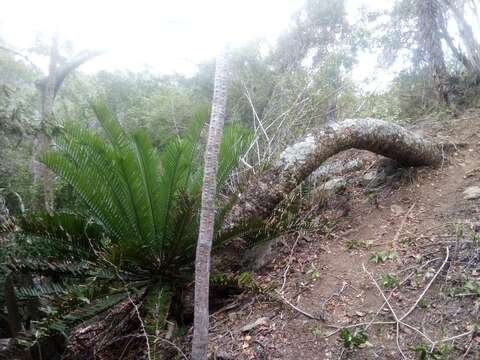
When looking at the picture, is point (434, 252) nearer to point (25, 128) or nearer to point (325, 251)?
point (325, 251)

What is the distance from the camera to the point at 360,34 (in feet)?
26.2

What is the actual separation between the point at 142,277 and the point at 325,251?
1559 millimetres

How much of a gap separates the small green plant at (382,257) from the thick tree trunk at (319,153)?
855 mm

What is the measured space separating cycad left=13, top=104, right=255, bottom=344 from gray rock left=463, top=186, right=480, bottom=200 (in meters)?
1.87

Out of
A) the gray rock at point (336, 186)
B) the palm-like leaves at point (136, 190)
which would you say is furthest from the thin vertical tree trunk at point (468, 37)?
the palm-like leaves at point (136, 190)

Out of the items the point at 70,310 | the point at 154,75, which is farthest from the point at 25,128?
the point at 154,75

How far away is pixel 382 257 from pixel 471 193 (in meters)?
1.09

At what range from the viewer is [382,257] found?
303 cm

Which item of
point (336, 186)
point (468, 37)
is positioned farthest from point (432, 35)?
point (336, 186)

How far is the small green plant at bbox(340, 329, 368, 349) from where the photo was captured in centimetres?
226

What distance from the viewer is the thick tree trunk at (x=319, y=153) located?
3.32 metres

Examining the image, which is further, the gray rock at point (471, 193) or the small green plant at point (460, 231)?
the gray rock at point (471, 193)

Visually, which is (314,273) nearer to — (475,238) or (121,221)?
(475,238)

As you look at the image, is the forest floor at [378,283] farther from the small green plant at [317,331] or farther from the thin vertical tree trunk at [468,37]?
the thin vertical tree trunk at [468,37]
